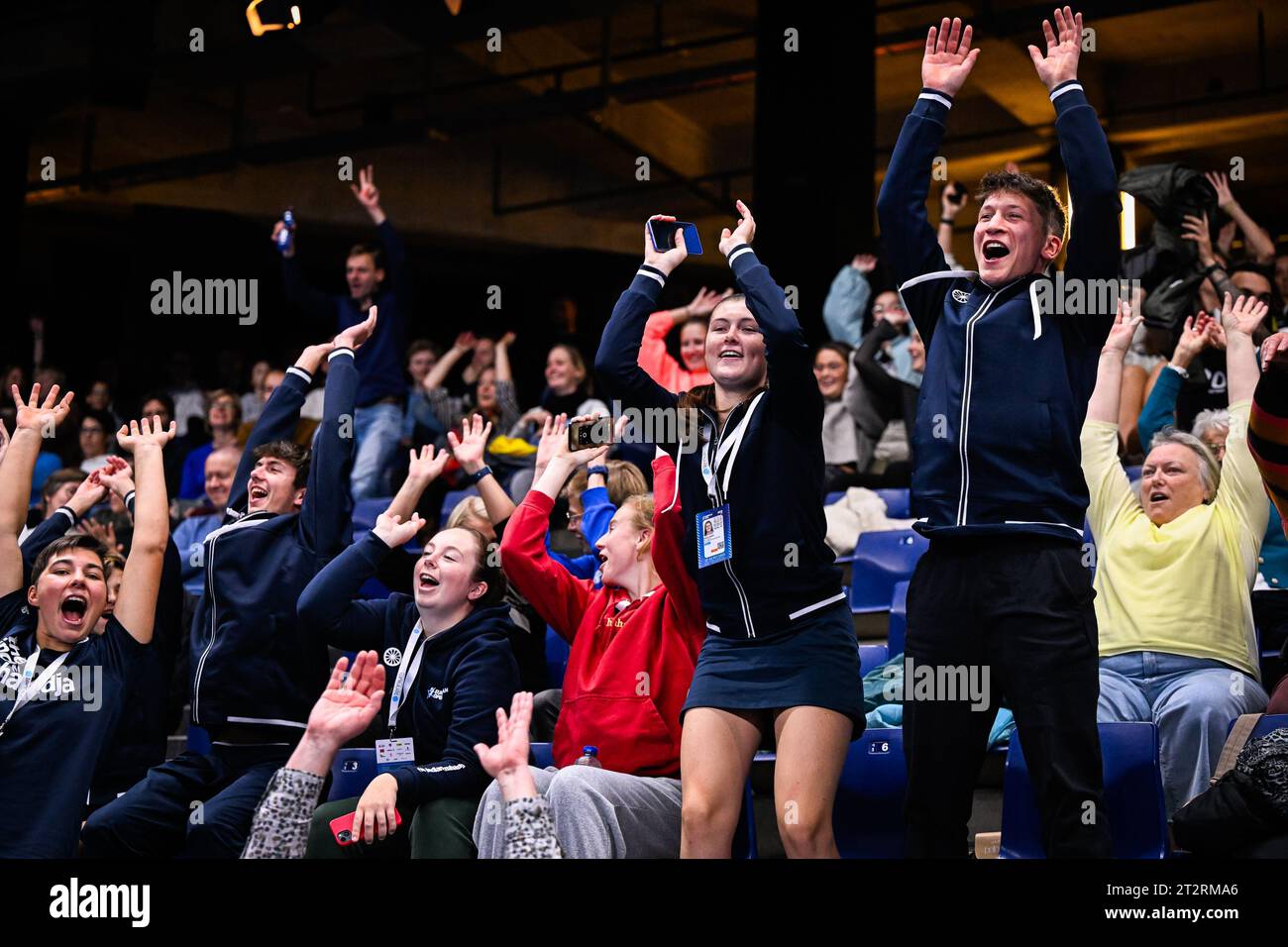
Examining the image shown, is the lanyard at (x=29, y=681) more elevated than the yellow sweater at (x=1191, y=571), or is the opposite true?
the yellow sweater at (x=1191, y=571)

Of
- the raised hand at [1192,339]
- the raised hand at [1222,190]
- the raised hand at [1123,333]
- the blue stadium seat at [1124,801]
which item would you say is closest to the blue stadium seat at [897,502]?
the raised hand at [1192,339]

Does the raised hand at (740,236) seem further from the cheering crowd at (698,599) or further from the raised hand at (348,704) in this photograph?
the raised hand at (348,704)

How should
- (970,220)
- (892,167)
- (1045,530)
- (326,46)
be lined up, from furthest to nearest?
(970,220), (326,46), (892,167), (1045,530)

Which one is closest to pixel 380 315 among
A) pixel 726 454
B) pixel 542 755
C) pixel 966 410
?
pixel 542 755

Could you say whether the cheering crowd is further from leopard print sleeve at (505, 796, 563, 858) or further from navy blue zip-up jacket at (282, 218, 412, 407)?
navy blue zip-up jacket at (282, 218, 412, 407)

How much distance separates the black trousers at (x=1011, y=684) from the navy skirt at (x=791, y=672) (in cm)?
20

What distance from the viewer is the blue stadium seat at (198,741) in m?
3.49

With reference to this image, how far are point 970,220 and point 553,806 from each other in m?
8.69

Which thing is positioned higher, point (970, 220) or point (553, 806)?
point (970, 220)

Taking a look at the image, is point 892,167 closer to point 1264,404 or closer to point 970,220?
point 1264,404

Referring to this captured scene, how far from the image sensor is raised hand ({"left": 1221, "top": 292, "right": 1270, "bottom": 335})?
3.53 metres

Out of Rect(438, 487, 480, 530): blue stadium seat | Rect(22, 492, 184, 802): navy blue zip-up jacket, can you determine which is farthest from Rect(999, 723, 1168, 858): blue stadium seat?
Rect(438, 487, 480, 530): blue stadium seat

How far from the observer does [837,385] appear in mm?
5820
